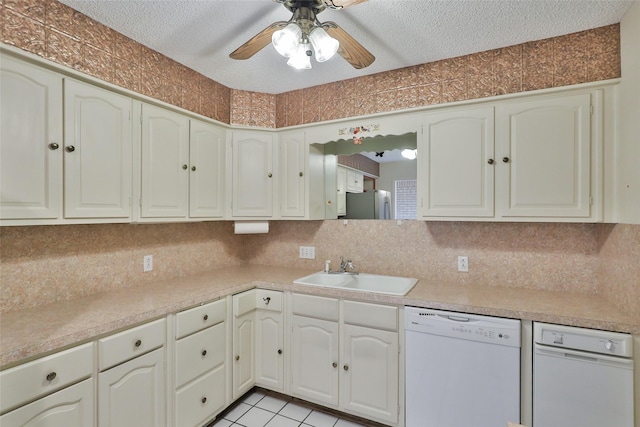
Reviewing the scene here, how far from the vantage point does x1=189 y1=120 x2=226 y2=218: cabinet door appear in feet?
7.32

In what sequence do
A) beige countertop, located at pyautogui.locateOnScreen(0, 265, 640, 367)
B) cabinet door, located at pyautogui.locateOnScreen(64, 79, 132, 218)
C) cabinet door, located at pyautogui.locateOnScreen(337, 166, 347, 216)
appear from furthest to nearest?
cabinet door, located at pyautogui.locateOnScreen(337, 166, 347, 216) < cabinet door, located at pyautogui.locateOnScreen(64, 79, 132, 218) < beige countertop, located at pyautogui.locateOnScreen(0, 265, 640, 367)

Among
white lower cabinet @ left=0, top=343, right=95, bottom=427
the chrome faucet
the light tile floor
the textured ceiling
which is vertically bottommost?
the light tile floor

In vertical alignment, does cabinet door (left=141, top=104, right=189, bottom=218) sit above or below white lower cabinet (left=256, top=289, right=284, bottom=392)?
above

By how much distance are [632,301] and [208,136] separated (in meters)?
2.69

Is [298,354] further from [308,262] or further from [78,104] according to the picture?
[78,104]

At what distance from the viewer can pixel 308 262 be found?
275 centimetres

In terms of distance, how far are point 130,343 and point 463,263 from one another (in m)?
2.07

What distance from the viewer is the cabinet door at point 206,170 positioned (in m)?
2.23

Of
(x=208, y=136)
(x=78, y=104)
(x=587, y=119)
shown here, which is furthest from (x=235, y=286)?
(x=587, y=119)

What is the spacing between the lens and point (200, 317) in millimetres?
1849

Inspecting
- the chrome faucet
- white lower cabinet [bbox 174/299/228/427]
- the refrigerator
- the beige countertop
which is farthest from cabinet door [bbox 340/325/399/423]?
the refrigerator

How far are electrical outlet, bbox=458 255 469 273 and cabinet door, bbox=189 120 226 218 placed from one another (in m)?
1.84

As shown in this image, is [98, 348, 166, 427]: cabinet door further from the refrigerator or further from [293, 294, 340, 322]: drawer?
the refrigerator

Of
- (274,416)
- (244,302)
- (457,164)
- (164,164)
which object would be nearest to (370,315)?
(244,302)
